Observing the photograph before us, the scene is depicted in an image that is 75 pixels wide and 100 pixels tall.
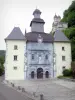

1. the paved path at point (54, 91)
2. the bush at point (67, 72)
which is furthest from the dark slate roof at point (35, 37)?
the paved path at point (54, 91)

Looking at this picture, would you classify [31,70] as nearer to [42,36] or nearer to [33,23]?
[42,36]

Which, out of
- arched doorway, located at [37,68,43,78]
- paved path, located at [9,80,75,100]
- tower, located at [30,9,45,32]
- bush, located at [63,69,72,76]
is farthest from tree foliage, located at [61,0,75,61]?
paved path, located at [9,80,75,100]

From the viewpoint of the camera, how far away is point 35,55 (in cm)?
4403

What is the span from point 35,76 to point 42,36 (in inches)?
424

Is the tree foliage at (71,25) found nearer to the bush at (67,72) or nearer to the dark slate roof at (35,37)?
the bush at (67,72)

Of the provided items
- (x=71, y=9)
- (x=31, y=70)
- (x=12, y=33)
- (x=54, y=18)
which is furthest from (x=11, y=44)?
(x=54, y=18)

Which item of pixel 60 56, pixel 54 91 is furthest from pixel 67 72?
pixel 54 91

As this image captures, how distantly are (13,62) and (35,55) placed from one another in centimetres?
590

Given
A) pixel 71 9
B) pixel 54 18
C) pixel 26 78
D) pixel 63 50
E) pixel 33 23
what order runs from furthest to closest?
1. pixel 54 18
2. pixel 71 9
3. pixel 33 23
4. pixel 63 50
5. pixel 26 78

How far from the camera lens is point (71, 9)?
80.2 m

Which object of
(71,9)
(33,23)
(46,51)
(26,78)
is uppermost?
(71,9)

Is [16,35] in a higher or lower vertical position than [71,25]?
lower

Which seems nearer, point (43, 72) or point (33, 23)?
point (43, 72)

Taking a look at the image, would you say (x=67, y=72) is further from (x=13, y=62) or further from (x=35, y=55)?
(x=13, y=62)
